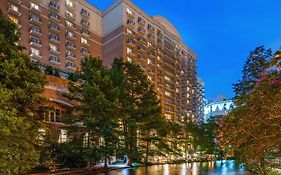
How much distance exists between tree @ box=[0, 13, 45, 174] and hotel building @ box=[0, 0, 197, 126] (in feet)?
107

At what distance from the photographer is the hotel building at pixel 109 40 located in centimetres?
6638

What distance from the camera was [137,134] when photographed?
4150 centimetres

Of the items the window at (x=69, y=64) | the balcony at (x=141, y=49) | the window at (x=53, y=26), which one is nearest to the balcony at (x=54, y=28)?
the window at (x=53, y=26)

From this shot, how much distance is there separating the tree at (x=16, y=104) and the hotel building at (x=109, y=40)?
32526 mm

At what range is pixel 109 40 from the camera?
8325cm

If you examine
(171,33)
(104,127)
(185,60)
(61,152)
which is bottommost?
(61,152)

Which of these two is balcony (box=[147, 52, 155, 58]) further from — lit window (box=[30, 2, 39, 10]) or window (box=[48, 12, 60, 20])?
lit window (box=[30, 2, 39, 10])

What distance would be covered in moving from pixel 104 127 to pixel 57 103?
34.5ft

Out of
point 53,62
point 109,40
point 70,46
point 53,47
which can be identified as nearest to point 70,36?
point 70,46

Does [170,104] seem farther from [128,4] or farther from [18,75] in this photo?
[18,75]

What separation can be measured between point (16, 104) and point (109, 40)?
2546 inches

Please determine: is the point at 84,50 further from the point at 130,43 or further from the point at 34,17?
the point at 34,17

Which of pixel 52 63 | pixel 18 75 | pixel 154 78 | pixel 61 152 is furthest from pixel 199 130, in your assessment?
pixel 18 75

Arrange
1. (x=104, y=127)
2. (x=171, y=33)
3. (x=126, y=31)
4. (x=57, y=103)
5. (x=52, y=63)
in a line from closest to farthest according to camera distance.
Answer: (x=104, y=127) → (x=57, y=103) → (x=52, y=63) → (x=126, y=31) → (x=171, y=33)
